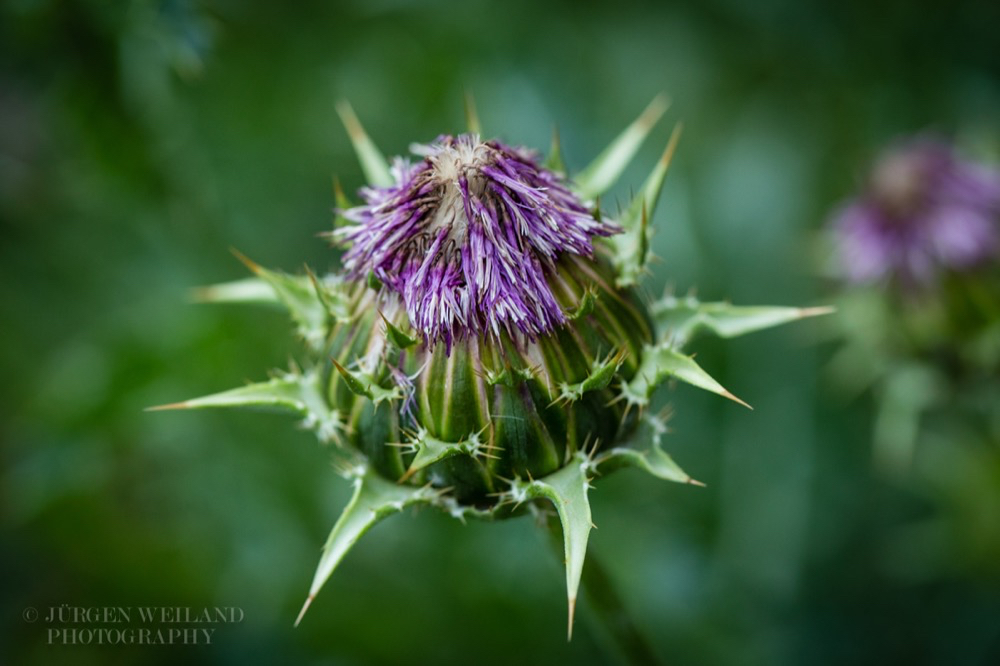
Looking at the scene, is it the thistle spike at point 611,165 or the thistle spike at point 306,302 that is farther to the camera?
the thistle spike at point 611,165

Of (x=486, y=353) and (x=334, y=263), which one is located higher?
(x=334, y=263)

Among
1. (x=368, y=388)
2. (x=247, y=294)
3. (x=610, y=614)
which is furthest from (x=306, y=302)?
(x=610, y=614)

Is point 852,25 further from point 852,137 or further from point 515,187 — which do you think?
point 515,187

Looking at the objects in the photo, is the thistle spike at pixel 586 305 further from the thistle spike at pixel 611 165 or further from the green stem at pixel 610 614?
the green stem at pixel 610 614

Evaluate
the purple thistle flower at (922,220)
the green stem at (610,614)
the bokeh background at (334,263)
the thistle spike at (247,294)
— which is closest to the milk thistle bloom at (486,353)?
the thistle spike at (247,294)

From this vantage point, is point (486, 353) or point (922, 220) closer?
point (486, 353)

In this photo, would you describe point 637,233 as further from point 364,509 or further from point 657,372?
point 364,509

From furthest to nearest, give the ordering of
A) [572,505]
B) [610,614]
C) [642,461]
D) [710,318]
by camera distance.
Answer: [610,614] < [710,318] < [642,461] < [572,505]
